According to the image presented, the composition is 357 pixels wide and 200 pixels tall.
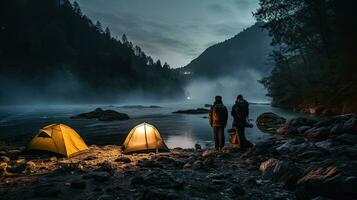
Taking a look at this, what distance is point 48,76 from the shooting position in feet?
440

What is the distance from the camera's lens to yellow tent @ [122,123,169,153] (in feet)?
56.1

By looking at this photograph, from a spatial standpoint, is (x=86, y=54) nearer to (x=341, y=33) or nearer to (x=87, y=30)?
(x=87, y=30)

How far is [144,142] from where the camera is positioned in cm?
1728

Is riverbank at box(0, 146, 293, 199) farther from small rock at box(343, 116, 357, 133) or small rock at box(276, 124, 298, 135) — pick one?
small rock at box(276, 124, 298, 135)

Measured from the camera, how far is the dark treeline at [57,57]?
127375mm

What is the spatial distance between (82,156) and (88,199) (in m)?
8.37

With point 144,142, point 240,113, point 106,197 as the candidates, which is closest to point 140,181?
point 106,197

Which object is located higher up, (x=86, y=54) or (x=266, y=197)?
(x=86, y=54)

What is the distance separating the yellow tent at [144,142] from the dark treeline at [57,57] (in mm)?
117610

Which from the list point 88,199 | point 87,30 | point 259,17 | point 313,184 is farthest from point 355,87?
point 87,30

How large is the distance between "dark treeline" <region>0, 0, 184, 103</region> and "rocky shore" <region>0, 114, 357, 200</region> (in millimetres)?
120812

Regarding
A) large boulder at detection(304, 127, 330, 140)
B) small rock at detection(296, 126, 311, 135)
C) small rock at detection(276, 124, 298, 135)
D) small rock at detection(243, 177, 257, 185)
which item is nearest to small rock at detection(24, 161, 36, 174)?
small rock at detection(243, 177, 257, 185)

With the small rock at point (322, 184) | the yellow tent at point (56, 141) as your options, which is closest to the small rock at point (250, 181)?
the small rock at point (322, 184)

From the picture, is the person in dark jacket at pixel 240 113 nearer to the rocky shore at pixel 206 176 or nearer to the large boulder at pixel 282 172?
the rocky shore at pixel 206 176
